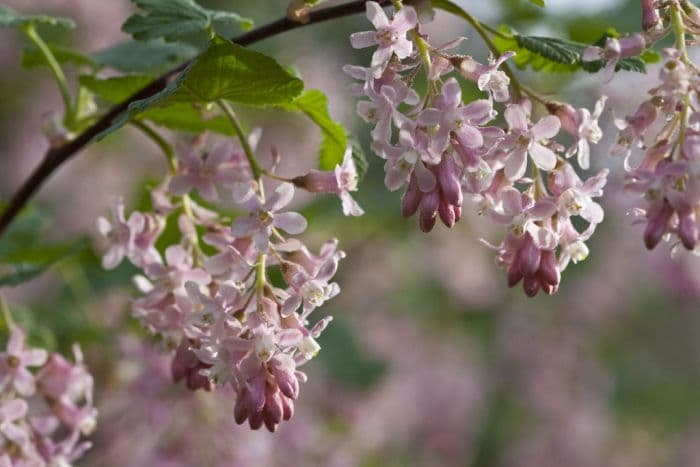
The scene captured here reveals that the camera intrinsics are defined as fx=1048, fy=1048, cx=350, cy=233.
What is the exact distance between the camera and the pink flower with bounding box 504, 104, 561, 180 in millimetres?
1268

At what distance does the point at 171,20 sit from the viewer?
1.48 meters

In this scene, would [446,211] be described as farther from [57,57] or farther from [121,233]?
[57,57]

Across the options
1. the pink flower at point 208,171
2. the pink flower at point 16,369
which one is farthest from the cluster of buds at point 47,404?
the pink flower at point 208,171

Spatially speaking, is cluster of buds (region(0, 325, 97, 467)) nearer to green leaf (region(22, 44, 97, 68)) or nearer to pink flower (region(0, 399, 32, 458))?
pink flower (region(0, 399, 32, 458))

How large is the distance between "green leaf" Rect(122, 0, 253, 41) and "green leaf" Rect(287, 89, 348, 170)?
0.15m

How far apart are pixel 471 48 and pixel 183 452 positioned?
3.07 meters

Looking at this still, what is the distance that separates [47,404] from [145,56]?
1.98ft

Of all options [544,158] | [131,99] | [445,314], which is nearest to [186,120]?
[131,99]

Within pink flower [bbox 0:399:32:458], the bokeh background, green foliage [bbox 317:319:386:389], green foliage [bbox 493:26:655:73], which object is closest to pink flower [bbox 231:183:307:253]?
green foliage [bbox 493:26:655:73]

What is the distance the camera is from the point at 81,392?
1.68 meters

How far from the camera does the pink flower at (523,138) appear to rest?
127 centimetres

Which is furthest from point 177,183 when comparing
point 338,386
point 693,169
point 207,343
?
point 338,386

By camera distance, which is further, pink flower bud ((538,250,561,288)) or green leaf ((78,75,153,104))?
green leaf ((78,75,153,104))

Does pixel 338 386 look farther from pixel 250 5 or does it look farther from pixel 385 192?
pixel 250 5
